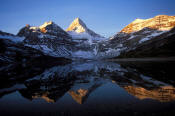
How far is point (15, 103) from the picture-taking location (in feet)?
53.1

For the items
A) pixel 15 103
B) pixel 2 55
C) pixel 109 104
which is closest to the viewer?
pixel 109 104

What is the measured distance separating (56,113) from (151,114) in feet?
28.3

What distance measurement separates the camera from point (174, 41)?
160750mm

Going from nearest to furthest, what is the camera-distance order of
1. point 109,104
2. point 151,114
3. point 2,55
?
point 151,114, point 109,104, point 2,55

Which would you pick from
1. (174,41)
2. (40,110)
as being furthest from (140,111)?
(174,41)

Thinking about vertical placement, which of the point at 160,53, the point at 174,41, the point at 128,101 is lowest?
the point at 128,101

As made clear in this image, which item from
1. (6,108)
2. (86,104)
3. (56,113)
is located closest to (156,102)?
(86,104)

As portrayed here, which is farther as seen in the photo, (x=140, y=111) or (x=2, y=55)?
(x=2, y=55)

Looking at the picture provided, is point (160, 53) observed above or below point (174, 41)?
below

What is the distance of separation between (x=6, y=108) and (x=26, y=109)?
2.50 metres

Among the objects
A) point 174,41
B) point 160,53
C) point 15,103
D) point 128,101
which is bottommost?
point 15,103

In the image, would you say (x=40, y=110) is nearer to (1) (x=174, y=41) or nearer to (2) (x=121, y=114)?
(2) (x=121, y=114)

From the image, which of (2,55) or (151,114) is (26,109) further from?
(2,55)

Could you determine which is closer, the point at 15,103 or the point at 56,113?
the point at 56,113
